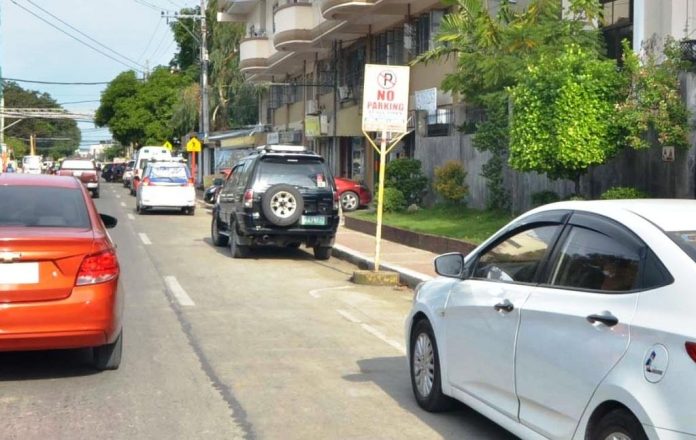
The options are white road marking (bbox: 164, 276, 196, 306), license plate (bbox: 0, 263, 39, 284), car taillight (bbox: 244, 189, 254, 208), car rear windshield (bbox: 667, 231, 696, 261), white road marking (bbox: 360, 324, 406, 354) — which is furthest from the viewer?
car taillight (bbox: 244, 189, 254, 208)

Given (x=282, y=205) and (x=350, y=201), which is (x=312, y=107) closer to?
(x=350, y=201)

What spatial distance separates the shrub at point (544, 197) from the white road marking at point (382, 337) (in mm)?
6871

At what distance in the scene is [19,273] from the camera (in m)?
6.85

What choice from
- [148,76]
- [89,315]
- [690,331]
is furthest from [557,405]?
[148,76]

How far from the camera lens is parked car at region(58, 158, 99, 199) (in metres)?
41.9

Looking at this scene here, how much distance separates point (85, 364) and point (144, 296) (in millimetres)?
4373

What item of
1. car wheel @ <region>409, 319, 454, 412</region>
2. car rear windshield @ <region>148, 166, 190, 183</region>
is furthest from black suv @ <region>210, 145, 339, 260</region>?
car rear windshield @ <region>148, 166, 190, 183</region>

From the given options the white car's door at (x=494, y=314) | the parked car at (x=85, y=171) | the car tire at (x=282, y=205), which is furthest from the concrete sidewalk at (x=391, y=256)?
the parked car at (x=85, y=171)

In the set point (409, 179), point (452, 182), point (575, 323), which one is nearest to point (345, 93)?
point (409, 179)

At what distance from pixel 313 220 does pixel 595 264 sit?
38.7 ft

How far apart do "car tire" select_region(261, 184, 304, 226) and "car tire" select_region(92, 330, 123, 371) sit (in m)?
8.33

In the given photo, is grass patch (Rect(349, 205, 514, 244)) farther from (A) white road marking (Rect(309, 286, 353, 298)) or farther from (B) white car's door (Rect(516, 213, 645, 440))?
(B) white car's door (Rect(516, 213, 645, 440))

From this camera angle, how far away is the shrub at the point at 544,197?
16172mm

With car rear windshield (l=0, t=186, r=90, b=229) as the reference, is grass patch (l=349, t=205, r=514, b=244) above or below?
below
